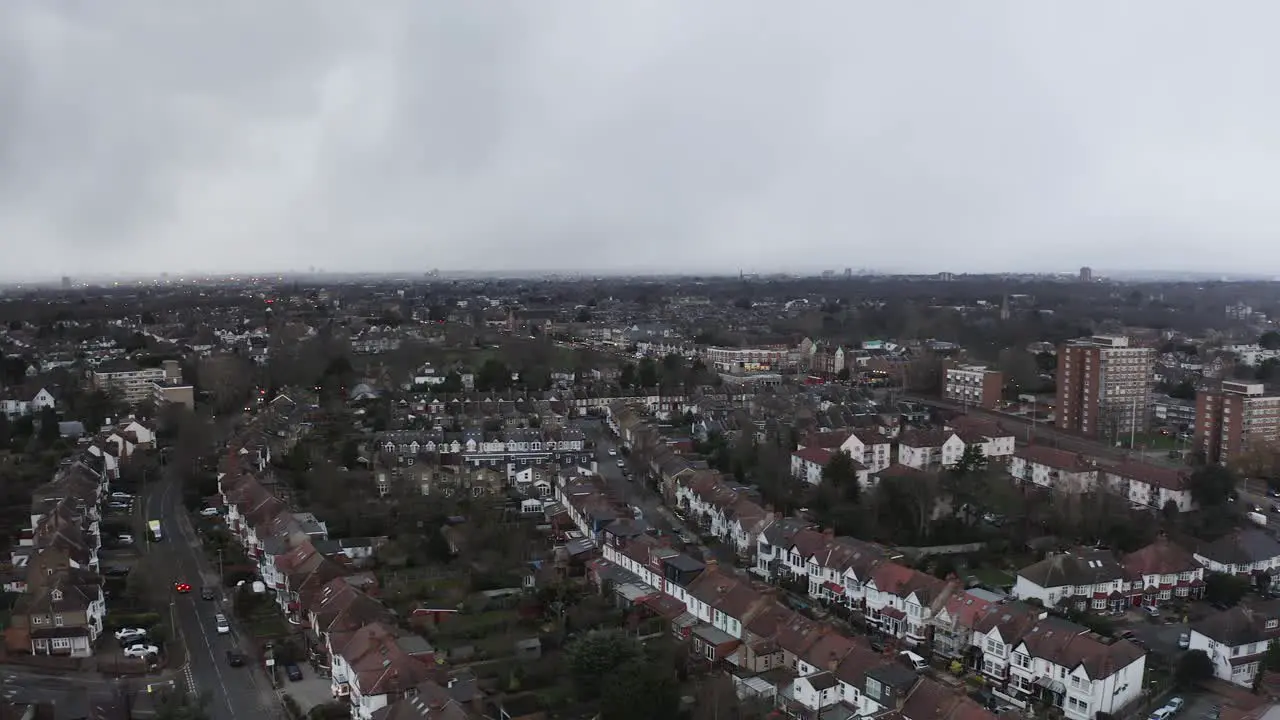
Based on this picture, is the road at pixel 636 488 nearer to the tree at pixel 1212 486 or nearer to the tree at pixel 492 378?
the tree at pixel 492 378

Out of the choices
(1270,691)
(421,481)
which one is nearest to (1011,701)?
(1270,691)

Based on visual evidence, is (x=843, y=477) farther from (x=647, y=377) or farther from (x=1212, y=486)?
(x=647, y=377)

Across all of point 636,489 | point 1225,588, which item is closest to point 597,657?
point 636,489

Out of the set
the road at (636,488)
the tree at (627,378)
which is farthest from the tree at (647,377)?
the road at (636,488)

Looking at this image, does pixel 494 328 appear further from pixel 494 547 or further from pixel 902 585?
pixel 902 585

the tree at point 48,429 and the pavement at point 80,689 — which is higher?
the tree at point 48,429
